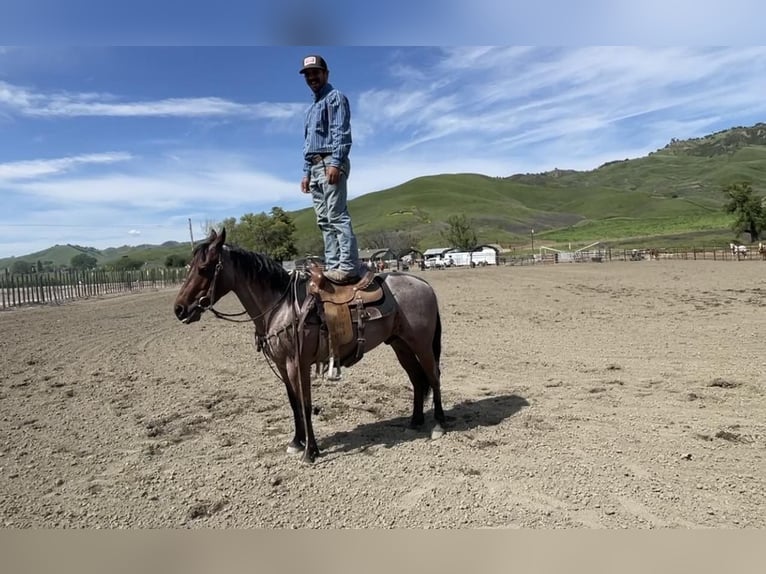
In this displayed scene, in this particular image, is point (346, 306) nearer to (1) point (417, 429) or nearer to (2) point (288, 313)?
(2) point (288, 313)

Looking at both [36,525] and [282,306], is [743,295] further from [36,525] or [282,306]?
[36,525]

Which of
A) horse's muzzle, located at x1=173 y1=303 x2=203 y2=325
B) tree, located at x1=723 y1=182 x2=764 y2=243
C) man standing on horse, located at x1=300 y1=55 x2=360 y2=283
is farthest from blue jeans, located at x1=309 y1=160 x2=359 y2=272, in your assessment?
tree, located at x1=723 y1=182 x2=764 y2=243

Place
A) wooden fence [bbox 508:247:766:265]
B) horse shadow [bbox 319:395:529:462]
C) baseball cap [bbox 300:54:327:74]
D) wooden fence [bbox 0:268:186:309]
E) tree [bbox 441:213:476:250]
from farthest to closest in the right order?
tree [bbox 441:213:476:250] < wooden fence [bbox 508:247:766:265] < wooden fence [bbox 0:268:186:309] < horse shadow [bbox 319:395:529:462] < baseball cap [bbox 300:54:327:74]

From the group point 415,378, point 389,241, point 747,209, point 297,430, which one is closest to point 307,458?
point 297,430

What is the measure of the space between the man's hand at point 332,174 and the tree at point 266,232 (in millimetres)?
68956

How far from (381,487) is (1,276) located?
31.3 metres

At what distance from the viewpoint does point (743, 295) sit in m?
16.9

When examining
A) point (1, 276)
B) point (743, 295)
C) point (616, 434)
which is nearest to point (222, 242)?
point (616, 434)

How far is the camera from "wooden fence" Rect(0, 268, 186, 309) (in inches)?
1058

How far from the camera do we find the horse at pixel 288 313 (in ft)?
15.3

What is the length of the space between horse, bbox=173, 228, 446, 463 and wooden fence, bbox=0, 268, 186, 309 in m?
15.2

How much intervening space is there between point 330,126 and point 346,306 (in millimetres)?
1692

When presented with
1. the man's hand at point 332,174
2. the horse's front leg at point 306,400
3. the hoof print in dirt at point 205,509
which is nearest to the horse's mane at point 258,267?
the horse's front leg at point 306,400

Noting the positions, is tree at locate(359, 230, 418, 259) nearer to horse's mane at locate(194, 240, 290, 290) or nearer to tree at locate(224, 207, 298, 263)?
tree at locate(224, 207, 298, 263)
